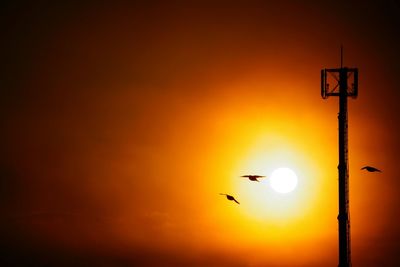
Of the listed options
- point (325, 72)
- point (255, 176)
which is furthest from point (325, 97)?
point (255, 176)

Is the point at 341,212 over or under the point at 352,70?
under

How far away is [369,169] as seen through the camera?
320ft

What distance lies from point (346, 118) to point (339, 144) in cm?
185

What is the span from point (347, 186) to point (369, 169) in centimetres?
198

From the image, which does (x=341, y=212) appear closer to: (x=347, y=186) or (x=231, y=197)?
(x=347, y=186)

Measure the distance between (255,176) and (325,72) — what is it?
9.14 metres

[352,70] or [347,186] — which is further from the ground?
[352,70]

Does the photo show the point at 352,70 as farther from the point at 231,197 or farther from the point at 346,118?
the point at 231,197

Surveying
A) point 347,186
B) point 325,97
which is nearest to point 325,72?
point 325,97

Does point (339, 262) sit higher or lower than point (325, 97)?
lower

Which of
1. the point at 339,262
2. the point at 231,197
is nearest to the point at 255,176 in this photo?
the point at 231,197

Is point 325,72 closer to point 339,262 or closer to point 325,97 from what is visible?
point 325,97

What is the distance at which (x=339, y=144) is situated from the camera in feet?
325

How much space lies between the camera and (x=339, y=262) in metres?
98.1
